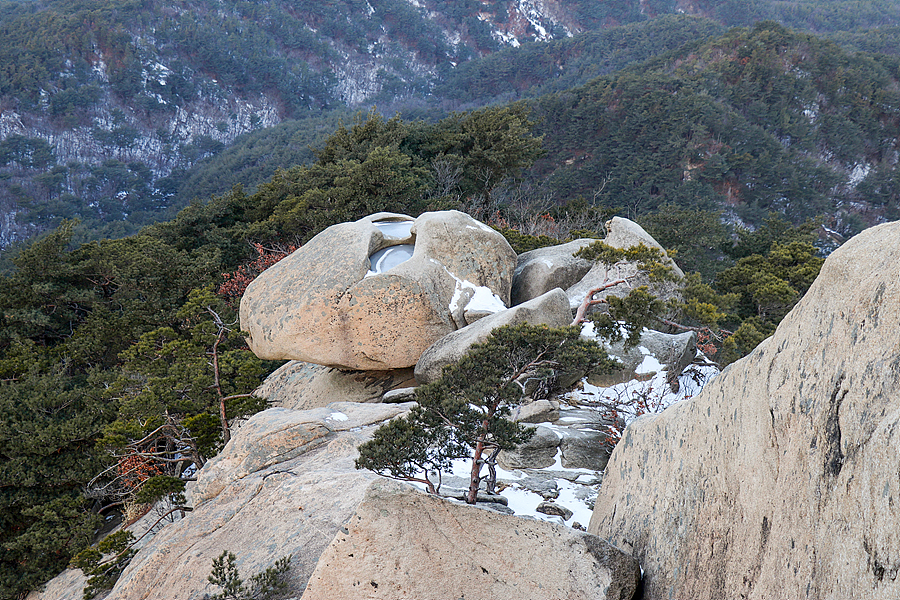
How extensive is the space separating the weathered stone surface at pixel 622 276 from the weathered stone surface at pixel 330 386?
111 inches

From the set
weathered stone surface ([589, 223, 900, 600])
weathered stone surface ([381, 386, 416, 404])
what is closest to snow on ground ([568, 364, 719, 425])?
weathered stone surface ([381, 386, 416, 404])

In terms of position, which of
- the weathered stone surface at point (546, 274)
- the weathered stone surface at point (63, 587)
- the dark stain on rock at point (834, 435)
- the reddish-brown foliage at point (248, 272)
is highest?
the dark stain on rock at point (834, 435)

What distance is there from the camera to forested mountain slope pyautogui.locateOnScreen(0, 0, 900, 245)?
56.8 metres

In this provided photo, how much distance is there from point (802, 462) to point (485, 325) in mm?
4931

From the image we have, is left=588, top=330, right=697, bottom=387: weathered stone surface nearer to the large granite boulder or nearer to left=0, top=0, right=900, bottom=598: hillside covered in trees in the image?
left=0, top=0, right=900, bottom=598: hillside covered in trees

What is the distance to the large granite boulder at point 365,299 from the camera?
740cm

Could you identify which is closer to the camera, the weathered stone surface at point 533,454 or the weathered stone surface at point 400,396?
the weathered stone surface at point 533,454

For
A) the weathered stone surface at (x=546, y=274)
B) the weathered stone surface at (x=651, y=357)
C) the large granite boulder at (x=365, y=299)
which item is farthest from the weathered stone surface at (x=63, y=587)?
the weathered stone surface at (x=546, y=274)

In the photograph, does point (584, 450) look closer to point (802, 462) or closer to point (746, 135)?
point (802, 462)

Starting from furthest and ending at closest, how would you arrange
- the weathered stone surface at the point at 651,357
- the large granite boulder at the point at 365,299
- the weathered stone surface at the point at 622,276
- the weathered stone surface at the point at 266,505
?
the weathered stone surface at the point at 622,276 < the large granite boulder at the point at 365,299 < the weathered stone surface at the point at 651,357 < the weathered stone surface at the point at 266,505

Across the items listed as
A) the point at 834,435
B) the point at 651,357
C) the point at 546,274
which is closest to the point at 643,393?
the point at 651,357

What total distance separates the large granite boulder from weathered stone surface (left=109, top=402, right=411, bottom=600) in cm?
197

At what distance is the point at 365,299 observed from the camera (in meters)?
7.35

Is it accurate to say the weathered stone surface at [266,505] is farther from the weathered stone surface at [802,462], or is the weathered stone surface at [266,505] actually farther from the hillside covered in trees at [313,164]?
the hillside covered in trees at [313,164]
